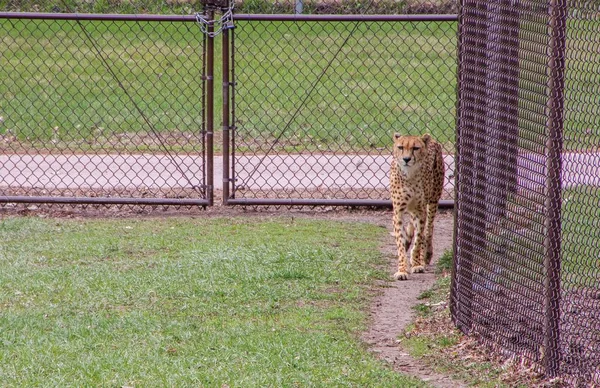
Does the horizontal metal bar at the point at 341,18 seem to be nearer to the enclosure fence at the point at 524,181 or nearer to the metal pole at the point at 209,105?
the metal pole at the point at 209,105

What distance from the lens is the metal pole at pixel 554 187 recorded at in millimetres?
4973

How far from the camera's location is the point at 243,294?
22.1 ft

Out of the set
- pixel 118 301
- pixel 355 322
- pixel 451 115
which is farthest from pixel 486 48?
pixel 451 115

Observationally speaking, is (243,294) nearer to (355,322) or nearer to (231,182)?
(355,322)

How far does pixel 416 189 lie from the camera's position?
7793 mm

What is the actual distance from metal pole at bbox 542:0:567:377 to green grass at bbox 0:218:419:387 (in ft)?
2.42

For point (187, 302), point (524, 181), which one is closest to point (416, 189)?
point (187, 302)

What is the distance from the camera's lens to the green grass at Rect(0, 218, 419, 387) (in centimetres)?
535

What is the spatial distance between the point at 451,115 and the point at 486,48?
295 inches

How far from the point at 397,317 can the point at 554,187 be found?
1759mm

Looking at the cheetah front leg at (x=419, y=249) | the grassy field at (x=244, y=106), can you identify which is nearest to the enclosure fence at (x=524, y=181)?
the cheetah front leg at (x=419, y=249)

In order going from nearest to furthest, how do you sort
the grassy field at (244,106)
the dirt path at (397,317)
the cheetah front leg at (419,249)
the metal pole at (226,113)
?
the dirt path at (397,317)
the cheetah front leg at (419,249)
the metal pole at (226,113)
the grassy field at (244,106)

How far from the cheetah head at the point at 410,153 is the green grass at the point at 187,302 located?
0.74 m

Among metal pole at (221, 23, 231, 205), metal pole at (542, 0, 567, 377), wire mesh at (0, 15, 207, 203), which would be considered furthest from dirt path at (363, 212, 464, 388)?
wire mesh at (0, 15, 207, 203)
